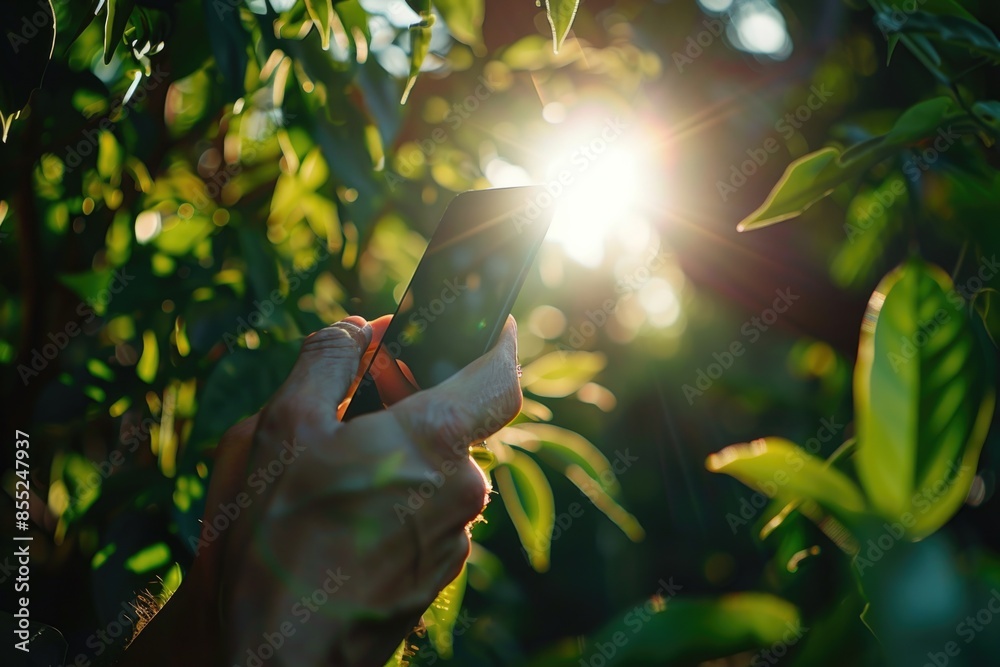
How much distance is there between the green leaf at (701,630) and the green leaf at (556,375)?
0.58 meters

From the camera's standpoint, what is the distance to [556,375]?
93 cm

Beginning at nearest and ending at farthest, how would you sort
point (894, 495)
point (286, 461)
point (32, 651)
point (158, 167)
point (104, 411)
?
point (894, 495), point (286, 461), point (32, 651), point (104, 411), point (158, 167)

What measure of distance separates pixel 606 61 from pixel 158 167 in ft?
1.84

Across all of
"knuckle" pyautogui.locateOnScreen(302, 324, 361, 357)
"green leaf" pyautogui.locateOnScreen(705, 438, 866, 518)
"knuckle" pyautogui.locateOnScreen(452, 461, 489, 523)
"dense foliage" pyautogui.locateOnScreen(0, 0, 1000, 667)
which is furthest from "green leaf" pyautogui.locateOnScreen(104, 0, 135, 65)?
"green leaf" pyautogui.locateOnScreen(705, 438, 866, 518)

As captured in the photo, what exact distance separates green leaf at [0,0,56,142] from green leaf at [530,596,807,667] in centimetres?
43

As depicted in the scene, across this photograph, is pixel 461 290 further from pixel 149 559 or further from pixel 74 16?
pixel 149 559

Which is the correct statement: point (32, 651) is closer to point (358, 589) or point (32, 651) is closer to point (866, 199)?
point (358, 589)

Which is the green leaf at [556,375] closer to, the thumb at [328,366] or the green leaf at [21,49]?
the thumb at [328,366]

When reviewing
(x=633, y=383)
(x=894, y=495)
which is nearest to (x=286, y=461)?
(x=894, y=495)

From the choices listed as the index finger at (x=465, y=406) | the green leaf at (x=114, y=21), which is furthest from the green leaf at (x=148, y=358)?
the index finger at (x=465, y=406)

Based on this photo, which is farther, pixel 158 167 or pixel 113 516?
pixel 158 167

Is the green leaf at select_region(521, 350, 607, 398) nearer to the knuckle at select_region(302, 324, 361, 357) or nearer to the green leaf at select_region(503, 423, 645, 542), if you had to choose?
the green leaf at select_region(503, 423, 645, 542)

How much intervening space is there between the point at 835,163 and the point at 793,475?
0.20 metres

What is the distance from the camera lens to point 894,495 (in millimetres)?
321
